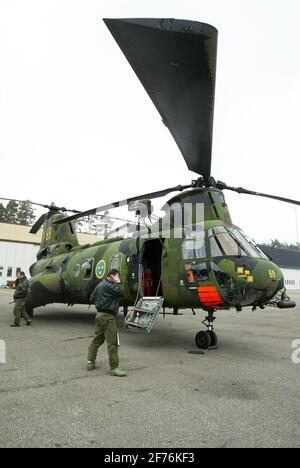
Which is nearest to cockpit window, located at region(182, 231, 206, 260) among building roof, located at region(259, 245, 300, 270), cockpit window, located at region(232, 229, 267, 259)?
cockpit window, located at region(232, 229, 267, 259)

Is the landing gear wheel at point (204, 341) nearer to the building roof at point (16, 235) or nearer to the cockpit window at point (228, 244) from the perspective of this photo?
the cockpit window at point (228, 244)

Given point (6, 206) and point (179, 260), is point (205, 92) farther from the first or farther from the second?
point (6, 206)

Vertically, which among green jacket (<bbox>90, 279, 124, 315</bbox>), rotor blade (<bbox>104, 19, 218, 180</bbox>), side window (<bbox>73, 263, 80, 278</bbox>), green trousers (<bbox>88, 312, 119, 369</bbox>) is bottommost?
green trousers (<bbox>88, 312, 119, 369</bbox>)

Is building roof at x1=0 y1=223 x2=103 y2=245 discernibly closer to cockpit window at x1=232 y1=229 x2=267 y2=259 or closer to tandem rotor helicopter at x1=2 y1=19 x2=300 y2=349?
tandem rotor helicopter at x1=2 y1=19 x2=300 y2=349

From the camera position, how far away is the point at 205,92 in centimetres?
475

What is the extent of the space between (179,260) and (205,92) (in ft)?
15.4

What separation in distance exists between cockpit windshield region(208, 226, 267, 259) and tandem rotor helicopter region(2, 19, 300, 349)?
22 millimetres

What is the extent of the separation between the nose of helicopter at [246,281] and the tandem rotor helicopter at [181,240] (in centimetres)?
2

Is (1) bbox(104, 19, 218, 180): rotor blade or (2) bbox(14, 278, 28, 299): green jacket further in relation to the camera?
(2) bbox(14, 278, 28, 299): green jacket

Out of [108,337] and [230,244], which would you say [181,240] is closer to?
[230,244]

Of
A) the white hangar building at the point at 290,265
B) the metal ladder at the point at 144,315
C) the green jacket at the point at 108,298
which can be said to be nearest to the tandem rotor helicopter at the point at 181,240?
the metal ladder at the point at 144,315

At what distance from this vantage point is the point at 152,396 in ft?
16.1

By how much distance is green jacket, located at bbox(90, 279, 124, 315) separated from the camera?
6309 mm

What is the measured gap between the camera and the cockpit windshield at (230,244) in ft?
25.8
